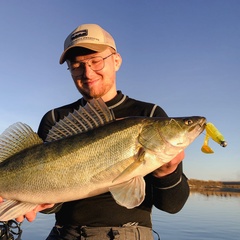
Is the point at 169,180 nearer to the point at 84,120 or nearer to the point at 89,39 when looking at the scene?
the point at 84,120

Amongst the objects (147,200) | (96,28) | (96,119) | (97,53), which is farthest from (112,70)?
(147,200)

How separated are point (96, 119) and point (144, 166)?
2.68ft

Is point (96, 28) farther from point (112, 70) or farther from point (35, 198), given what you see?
point (35, 198)

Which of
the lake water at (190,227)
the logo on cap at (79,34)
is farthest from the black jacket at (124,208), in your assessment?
the lake water at (190,227)

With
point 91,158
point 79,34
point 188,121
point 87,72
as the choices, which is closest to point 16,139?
point 91,158

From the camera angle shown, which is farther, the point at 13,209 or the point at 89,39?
the point at 89,39

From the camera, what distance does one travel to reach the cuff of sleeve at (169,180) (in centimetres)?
386

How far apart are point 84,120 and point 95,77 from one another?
828mm

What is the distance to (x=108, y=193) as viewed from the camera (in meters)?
3.97

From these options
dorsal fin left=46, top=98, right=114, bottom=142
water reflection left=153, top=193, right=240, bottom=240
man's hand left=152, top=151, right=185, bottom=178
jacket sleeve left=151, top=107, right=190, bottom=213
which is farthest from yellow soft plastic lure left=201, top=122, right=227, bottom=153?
water reflection left=153, top=193, right=240, bottom=240

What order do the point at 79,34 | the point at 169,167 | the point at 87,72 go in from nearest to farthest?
the point at 169,167 → the point at 87,72 → the point at 79,34

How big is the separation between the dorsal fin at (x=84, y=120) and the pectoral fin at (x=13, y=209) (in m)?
0.80

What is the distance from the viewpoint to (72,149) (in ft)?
12.3

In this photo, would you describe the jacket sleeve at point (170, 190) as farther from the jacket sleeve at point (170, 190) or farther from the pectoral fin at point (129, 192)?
the pectoral fin at point (129, 192)
